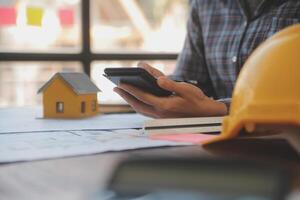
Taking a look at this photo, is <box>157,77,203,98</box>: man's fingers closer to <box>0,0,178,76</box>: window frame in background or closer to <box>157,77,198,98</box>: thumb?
<box>157,77,198,98</box>: thumb

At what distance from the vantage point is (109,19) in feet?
6.40

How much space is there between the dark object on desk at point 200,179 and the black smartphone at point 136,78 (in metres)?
0.34

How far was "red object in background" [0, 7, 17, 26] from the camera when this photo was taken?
1.74 m

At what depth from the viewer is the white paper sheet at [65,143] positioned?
2.05 feet

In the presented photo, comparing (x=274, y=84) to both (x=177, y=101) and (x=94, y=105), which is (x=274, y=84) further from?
(x=94, y=105)

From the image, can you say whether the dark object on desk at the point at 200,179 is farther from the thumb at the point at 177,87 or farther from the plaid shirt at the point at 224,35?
the plaid shirt at the point at 224,35

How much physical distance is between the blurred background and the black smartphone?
2.63 feet

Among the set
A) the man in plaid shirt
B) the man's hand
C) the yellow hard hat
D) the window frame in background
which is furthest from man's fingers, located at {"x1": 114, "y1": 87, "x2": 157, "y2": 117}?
the window frame in background

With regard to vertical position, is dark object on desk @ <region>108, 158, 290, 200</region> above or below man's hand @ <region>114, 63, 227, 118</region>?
above

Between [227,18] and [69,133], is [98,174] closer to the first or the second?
[69,133]

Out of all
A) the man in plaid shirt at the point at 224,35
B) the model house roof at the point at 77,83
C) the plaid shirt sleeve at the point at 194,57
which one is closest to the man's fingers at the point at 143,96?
the model house roof at the point at 77,83

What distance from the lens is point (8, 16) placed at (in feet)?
5.75

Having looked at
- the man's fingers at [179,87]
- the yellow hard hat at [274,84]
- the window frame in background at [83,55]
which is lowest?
the window frame in background at [83,55]

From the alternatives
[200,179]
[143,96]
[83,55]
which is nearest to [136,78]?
[143,96]
